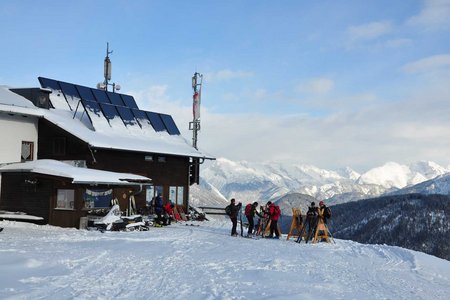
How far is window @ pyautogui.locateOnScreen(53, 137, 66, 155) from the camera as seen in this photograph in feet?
86.3

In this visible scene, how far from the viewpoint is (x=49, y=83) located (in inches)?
1169

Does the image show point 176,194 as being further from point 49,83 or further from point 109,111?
point 49,83

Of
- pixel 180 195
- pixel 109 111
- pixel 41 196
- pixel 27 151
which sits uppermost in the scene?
pixel 109 111

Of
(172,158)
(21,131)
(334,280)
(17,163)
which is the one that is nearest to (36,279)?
(334,280)

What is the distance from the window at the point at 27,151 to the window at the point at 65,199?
4.69 meters

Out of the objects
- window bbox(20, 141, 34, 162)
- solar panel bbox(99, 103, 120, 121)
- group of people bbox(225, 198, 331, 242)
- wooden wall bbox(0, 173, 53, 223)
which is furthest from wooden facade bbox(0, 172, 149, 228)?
solar panel bbox(99, 103, 120, 121)

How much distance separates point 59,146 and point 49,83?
540 cm

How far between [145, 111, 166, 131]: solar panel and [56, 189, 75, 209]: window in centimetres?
1116

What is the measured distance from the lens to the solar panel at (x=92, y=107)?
92.9ft

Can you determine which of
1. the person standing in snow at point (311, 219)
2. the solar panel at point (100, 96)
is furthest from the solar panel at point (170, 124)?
the person standing in snow at point (311, 219)

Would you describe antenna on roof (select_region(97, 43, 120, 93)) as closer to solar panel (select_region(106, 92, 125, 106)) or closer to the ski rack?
solar panel (select_region(106, 92, 125, 106))

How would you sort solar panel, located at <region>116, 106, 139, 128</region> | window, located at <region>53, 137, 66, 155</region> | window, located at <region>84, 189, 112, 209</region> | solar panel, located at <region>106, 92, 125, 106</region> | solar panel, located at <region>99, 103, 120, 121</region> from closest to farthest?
window, located at <region>84, 189, 112, 209</region> → window, located at <region>53, 137, 66, 155</region> → solar panel, located at <region>99, 103, 120, 121</region> → solar panel, located at <region>116, 106, 139, 128</region> → solar panel, located at <region>106, 92, 125, 106</region>

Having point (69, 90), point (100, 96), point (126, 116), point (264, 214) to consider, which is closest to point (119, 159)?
point (126, 116)

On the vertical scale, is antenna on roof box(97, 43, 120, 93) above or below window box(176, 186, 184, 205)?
above
